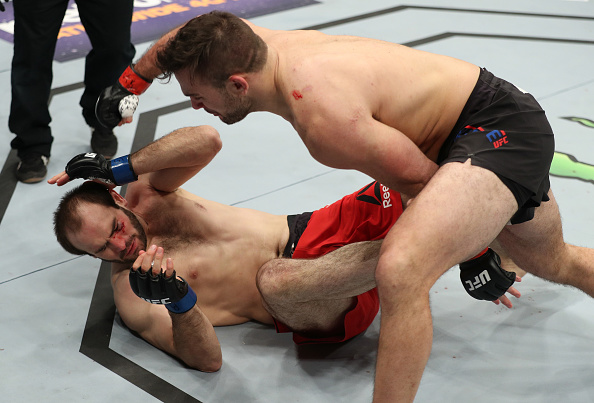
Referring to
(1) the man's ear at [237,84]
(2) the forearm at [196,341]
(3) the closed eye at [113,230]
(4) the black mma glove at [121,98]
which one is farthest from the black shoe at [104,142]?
(1) the man's ear at [237,84]

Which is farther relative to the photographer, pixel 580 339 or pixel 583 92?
pixel 583 92

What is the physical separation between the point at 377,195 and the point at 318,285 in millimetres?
500

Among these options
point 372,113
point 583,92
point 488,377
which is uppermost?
point 372,113

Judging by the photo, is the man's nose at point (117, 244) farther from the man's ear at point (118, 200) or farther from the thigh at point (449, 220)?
the thigh at point (449, 220)

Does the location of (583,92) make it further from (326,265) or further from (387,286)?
(387,286)

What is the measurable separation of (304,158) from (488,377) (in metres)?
1.82

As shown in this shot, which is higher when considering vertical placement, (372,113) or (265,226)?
(372,113)

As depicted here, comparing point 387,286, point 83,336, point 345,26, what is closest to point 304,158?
point 83,336

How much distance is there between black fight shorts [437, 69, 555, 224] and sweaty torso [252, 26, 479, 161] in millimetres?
48

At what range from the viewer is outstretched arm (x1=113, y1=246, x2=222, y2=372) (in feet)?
7.41

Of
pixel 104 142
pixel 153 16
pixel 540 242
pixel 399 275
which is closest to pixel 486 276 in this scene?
pixel 540 242

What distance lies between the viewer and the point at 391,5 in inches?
255

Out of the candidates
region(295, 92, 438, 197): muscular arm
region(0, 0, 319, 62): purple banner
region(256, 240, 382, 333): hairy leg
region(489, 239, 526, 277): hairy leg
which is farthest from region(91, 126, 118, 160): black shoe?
region(489, 239, 526, 277): hairy leg

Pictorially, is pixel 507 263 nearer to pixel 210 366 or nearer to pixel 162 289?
pixel 210 366
